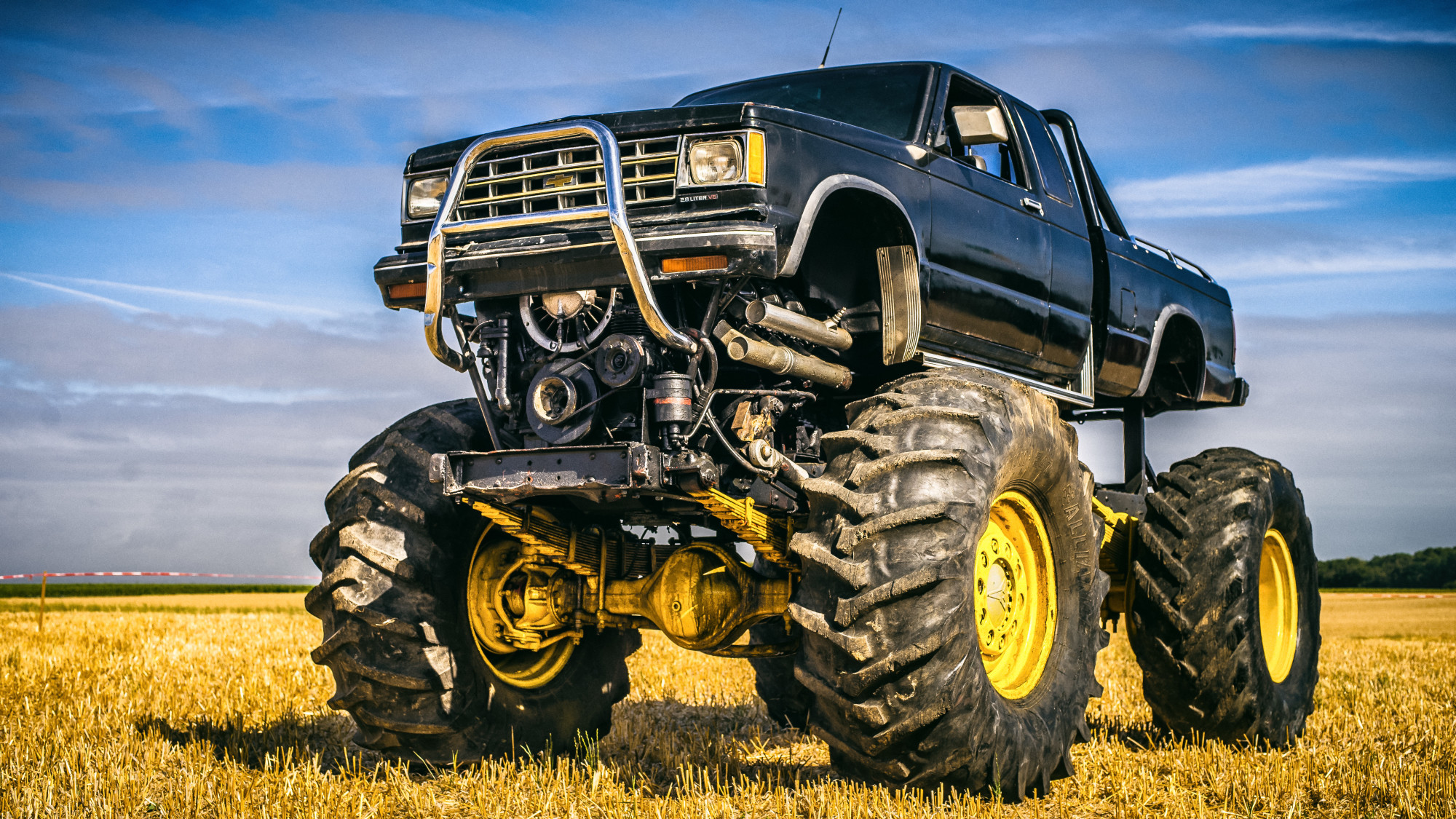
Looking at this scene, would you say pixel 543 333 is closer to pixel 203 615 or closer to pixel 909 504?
pixel 909 504

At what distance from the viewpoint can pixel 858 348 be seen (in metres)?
6.05

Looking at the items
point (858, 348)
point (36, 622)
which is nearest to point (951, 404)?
point (858, 348)

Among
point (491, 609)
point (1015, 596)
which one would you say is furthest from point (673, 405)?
point (1015, 596)

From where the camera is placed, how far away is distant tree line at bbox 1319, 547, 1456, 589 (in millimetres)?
39875

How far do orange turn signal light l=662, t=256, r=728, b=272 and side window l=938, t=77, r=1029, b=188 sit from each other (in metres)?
1.86

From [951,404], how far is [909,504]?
61 cm

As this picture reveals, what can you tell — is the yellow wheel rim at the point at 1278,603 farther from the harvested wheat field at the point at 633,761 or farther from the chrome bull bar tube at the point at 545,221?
the chrome bull bar tube at the point at 545,221

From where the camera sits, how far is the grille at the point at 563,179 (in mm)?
5207

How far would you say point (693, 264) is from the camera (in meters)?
5.00

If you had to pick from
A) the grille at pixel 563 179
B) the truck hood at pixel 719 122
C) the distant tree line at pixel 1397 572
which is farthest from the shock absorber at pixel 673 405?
the distant tree line at pixel 1397 572

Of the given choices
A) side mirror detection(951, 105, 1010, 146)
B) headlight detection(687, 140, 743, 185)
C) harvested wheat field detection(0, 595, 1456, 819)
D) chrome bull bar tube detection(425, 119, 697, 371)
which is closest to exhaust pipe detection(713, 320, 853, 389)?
chrome bull bar tube detection(425, 119, 697, 371)

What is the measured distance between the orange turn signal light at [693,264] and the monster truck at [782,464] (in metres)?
0.02

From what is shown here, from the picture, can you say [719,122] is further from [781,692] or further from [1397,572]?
[1397,572]

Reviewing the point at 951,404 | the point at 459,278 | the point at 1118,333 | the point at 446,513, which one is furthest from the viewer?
the point at 1118,333
